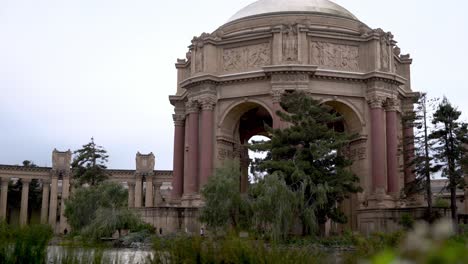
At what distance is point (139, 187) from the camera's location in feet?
186

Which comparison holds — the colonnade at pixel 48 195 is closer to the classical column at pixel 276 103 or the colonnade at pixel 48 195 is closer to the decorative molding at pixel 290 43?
the classical column at pixel 276 103

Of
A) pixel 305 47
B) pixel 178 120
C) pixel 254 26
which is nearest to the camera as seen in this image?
pixel 305 47

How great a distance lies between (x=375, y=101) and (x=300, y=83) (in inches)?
201

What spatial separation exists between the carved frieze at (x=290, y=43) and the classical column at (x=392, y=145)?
7133 mm

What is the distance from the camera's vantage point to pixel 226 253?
333 inches

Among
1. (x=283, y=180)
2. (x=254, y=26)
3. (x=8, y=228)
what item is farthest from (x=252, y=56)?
(x=8, y=228)

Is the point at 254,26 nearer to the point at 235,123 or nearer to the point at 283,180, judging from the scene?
the point at 235,123

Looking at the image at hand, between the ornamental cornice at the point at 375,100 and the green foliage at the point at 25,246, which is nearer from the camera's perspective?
the green foliage at the point at 25,246

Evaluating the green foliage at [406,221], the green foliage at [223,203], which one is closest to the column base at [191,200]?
the green foliage at [223,203]

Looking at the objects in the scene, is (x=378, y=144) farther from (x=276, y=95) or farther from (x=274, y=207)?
(x=274, y=207)

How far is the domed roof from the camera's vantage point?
39.0 meters

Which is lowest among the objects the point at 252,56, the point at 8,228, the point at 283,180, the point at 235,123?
the point at 8,228

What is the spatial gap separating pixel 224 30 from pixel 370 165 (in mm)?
13498

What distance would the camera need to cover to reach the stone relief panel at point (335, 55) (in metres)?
37.0
